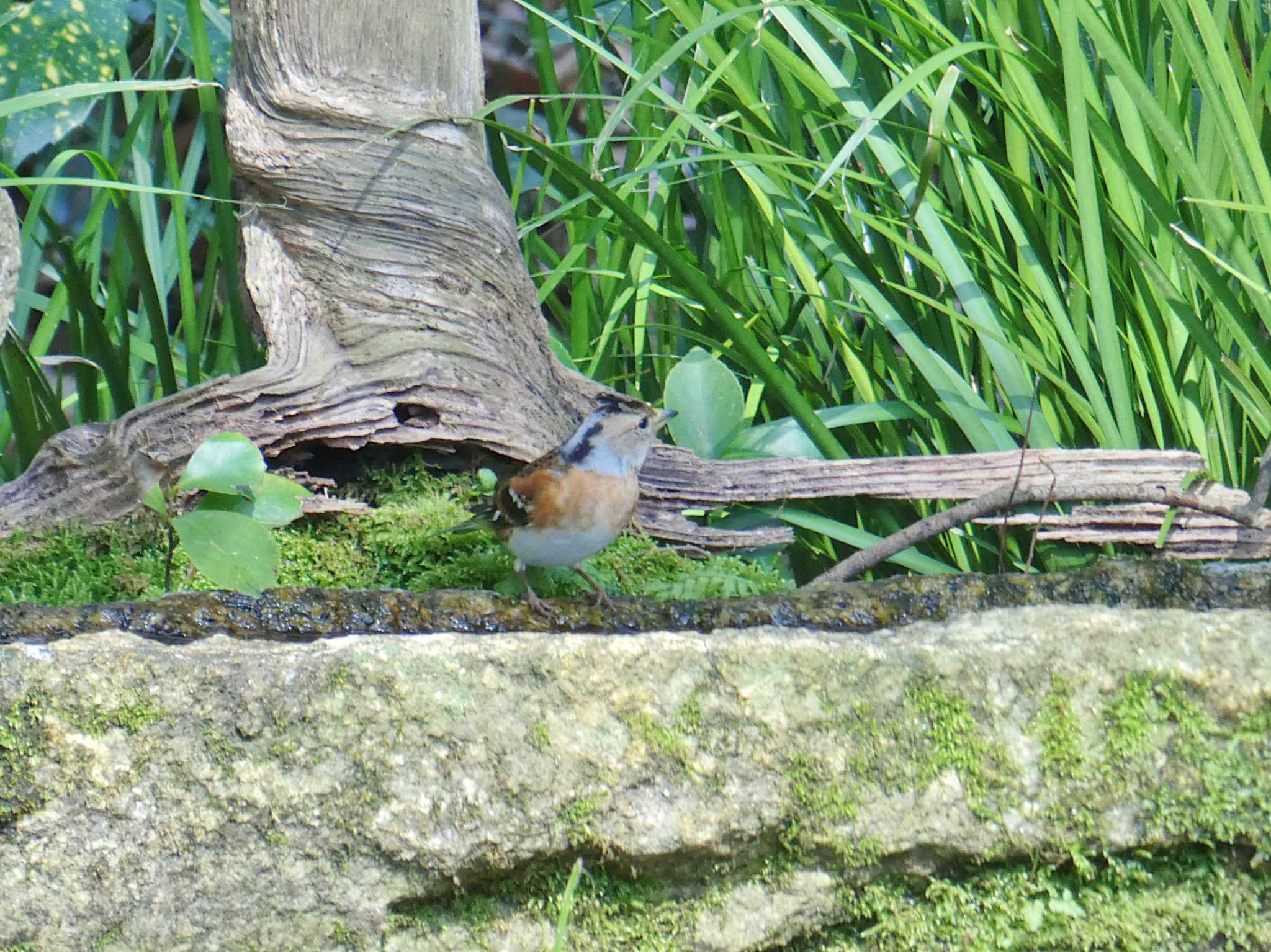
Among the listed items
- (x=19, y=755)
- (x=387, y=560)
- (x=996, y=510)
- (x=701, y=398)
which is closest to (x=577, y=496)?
(x=387, y=560)

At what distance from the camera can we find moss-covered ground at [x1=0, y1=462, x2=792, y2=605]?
9.43 feet

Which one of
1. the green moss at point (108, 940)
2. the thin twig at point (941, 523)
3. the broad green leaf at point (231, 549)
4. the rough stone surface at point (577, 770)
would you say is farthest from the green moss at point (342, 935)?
the thin twig at point (941, 523)

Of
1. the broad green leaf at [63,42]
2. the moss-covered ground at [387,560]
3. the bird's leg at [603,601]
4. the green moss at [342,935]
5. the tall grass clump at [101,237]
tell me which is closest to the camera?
the green moss at [342,935]

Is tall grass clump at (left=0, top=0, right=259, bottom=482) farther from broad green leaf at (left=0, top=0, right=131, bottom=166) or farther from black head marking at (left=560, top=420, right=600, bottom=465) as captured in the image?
black head marking at (left=560, top=420, right=600, bottom=465)

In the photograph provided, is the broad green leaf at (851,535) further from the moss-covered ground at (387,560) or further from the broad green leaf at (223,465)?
the broad green leaf at (223,465)

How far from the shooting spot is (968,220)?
3.44 m

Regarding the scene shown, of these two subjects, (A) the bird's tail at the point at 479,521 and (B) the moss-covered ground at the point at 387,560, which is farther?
(A) the bird's tail at the point at 479,521

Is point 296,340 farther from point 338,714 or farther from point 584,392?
point 338,714

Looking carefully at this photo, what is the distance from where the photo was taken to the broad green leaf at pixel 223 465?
2367mm

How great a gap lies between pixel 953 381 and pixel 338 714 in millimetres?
2097

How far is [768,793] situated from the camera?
1.77m

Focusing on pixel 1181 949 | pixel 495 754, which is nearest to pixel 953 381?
pixel 1181 949

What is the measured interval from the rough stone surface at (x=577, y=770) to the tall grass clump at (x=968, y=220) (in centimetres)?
111

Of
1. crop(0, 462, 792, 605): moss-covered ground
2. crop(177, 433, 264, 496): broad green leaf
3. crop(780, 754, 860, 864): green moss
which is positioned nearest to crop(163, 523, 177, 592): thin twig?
crop(0, 462, 792, 605): moss-covered ground
